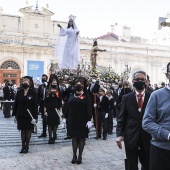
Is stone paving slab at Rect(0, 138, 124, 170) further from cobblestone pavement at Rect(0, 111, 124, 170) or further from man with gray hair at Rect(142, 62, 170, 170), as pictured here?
man with gray hair at Rect(142, 62, 170, 170)

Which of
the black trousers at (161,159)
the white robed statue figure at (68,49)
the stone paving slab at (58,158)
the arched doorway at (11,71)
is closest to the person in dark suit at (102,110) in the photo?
the stone paving slab at (58,158)

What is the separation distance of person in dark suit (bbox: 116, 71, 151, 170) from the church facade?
93.1 ft

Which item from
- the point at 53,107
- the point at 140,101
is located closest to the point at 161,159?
the point at 140,101

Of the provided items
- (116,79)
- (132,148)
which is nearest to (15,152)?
(132,148)

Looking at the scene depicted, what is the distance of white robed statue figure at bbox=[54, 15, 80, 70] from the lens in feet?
44.3

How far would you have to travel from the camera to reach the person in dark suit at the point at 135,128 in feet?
16.1

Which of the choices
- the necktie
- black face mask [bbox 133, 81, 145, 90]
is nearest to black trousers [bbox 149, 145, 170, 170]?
the necktie

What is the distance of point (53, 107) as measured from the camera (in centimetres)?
974

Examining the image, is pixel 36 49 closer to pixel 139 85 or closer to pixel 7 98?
pixel 7 98

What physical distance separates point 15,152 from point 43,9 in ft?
105

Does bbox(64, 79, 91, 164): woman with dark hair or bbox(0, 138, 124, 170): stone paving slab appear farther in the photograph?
bbox(64, 79, 91, 164): woman with dark hair

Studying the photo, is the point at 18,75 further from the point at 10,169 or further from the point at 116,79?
the point at 10,169

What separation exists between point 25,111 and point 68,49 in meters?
5.63

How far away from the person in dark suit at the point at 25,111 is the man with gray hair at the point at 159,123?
16.7 feet
